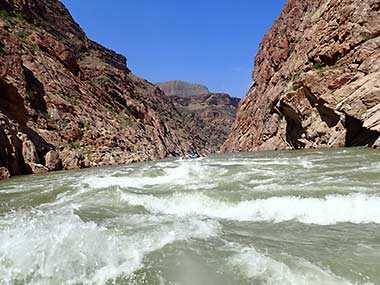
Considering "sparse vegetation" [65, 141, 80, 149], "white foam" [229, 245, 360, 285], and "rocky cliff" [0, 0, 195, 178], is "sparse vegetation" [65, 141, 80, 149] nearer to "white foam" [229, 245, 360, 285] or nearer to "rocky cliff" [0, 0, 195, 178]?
"rocky cliff" [0, 0, 195, 178]

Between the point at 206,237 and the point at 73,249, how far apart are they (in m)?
2.35

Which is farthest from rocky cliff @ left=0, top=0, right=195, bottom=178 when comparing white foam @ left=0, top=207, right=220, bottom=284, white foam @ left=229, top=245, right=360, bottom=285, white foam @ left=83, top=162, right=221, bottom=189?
white foam @ left=229, top=245, right=360, bottom=285

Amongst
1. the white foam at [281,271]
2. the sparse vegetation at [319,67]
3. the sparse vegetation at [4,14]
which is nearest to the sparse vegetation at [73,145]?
the sparse vegetation at [4,14]

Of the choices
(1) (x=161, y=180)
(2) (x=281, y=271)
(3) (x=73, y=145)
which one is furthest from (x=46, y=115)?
(2) (x=281, y=271)

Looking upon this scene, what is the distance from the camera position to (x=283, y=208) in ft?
27.5

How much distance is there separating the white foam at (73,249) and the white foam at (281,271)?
1448 millimetres

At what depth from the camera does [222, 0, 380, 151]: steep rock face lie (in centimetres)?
2730

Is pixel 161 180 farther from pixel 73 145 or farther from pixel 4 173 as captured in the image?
pixel 73 145

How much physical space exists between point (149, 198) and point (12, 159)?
1464cm

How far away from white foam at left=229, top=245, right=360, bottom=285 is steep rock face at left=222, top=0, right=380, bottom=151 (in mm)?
20307

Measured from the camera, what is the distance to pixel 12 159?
70.1 feet

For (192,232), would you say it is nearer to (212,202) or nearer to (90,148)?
(212,202)

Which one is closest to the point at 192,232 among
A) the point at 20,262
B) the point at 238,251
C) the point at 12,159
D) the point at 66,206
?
the point at 238,251

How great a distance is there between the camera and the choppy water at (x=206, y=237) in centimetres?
504
